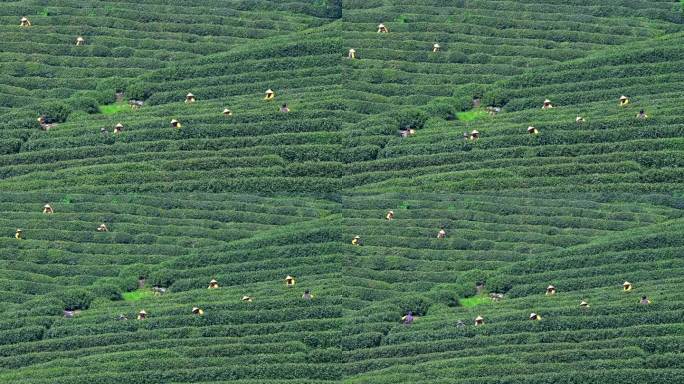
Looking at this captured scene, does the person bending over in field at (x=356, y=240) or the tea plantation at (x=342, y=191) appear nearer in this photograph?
the tea plantation at (x=342, y=191)

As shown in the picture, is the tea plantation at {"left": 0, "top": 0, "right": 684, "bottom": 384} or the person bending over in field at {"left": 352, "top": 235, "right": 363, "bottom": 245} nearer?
the tea plantation at {"left": 0, "top": 0, "right": 684, "bottom": 384}

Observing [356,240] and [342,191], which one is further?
[342,191]

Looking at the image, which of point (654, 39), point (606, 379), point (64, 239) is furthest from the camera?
point (654, 39)

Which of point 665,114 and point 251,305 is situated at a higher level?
point 665,114

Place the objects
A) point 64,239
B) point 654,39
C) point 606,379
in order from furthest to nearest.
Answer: point 654,39 < point 64,239 < point 606,379

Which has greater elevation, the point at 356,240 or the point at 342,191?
the point at 342,191

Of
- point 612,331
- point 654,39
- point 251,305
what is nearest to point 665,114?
point 654,39

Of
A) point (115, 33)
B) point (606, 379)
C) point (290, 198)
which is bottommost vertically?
point (606, 379)

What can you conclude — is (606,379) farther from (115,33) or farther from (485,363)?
(115,33)
